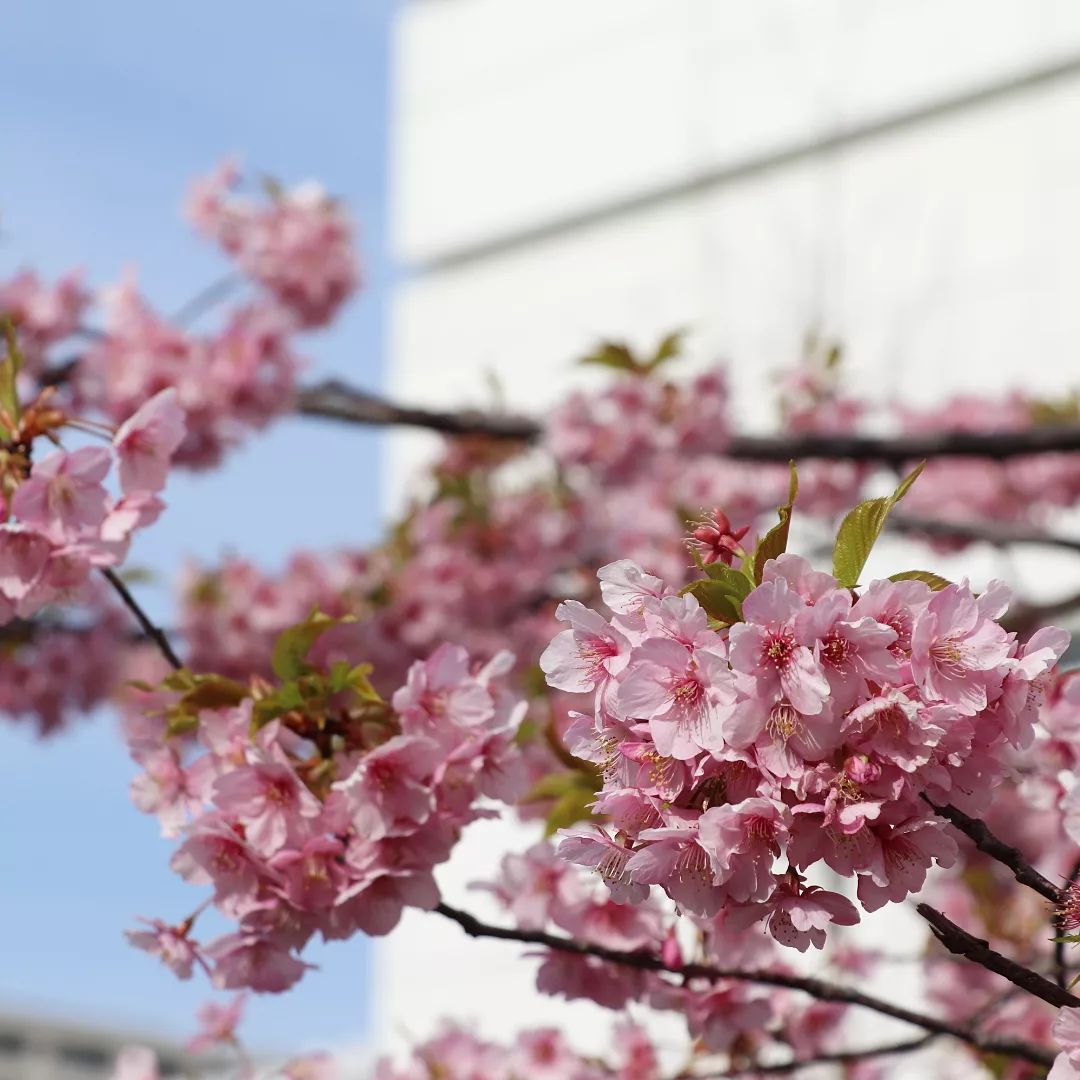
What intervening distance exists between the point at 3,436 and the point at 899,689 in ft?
3.52

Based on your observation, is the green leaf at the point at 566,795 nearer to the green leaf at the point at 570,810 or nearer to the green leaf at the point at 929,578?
the green leaf at the point at 570,810

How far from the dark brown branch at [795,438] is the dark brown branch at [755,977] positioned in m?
1.71

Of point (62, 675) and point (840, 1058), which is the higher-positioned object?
point (62, 675)

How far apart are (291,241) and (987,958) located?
11.6 feet

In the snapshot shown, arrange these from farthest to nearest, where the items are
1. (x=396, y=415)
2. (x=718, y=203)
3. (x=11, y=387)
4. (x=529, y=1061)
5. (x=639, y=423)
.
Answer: (x=718, y=203) < (x=639, y=423) < (x=396, y=415) < (x=529, y=1061) < (x=11, y=387)

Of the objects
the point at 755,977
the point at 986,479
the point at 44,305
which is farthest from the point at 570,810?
the point at 986,479

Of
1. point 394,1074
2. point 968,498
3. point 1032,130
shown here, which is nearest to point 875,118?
point 1032,130

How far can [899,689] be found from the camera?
4.01ft

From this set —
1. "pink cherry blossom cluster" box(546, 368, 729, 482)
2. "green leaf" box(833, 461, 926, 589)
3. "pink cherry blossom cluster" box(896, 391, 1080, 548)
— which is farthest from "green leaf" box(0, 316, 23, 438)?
"pink cherry blossom cluster" box(896, 391, 1080, 548)

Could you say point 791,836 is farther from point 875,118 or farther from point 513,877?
point 875,118

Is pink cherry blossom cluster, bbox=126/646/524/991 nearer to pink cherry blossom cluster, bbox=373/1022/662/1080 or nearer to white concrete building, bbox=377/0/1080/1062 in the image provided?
pink cherry blossom cluster, bbox=373/1022/662/1080

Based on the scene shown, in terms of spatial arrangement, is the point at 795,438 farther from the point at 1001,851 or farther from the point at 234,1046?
the point at 1001,851

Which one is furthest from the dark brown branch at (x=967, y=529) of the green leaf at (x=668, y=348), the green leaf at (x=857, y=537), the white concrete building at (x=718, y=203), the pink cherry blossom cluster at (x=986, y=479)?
the white concrete building at (x=718, y=203)

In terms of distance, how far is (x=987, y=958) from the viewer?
1.25m
